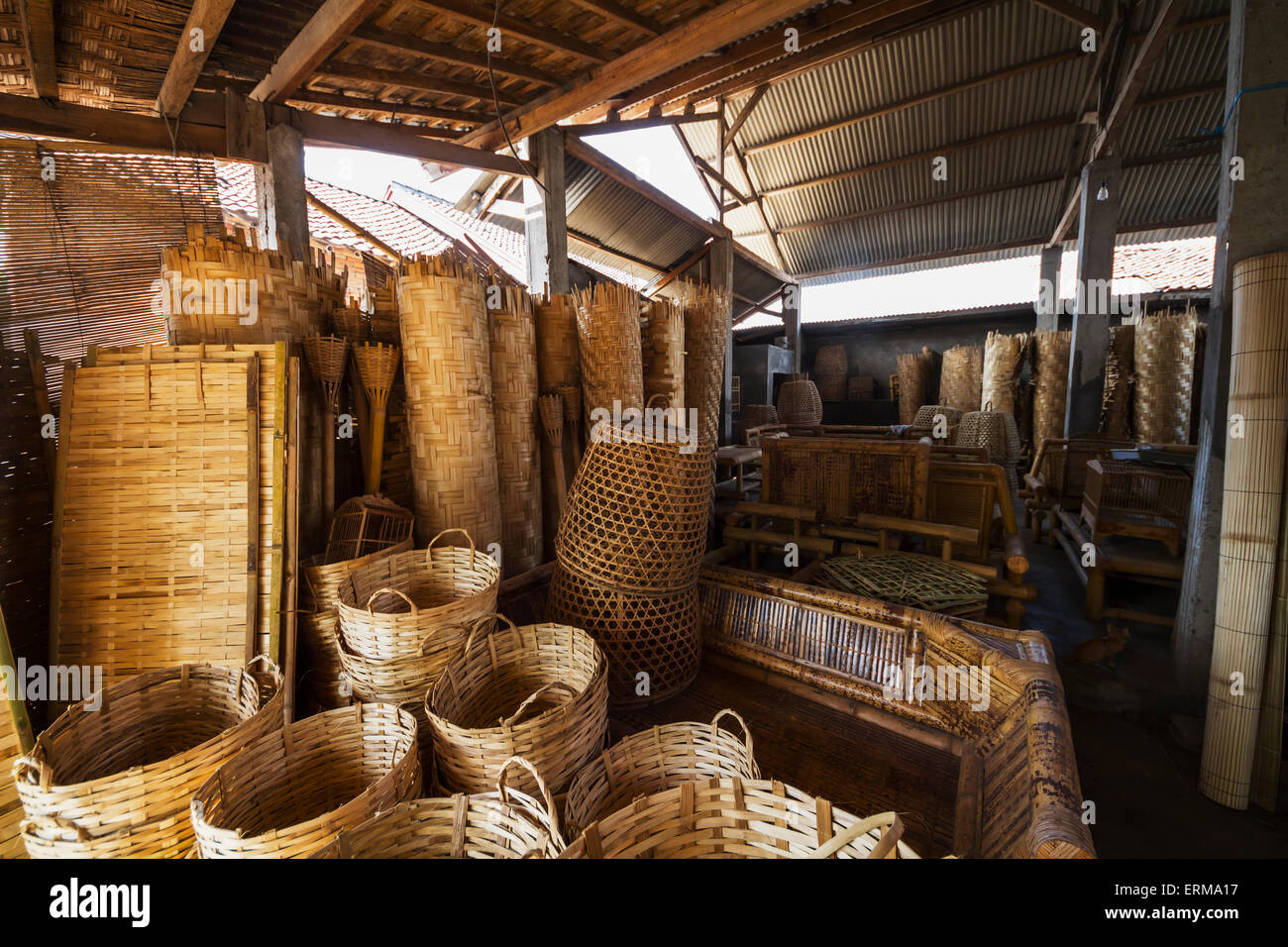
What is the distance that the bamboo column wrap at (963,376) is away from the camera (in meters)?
10.2

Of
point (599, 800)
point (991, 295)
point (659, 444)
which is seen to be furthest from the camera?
point (991, 295)

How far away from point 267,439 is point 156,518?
45 cm

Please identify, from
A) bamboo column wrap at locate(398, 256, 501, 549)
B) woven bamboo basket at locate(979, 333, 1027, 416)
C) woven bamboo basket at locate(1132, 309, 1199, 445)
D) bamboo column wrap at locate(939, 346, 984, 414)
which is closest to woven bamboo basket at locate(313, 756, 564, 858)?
bamboo column wrap at locate(398, 256, 501, 549)

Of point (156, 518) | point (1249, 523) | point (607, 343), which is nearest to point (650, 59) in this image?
point (607, 343)

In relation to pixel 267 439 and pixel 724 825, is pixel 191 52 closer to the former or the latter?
pixel 267 439

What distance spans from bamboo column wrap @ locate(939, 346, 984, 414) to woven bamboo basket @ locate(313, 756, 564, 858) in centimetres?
1096

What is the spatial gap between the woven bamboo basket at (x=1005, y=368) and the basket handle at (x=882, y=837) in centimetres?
983

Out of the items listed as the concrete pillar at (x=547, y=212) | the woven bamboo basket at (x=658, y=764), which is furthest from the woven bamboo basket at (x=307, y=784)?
the concrete pillar at (x=547, y=212)

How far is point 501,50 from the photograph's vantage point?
153 inches

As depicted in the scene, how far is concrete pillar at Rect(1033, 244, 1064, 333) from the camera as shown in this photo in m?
9.91

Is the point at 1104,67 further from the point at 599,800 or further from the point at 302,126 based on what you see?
the point at 599,800

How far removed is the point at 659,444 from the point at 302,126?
339 cm
